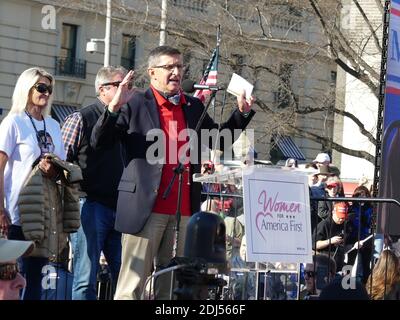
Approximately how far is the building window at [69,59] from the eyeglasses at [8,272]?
3202 cm

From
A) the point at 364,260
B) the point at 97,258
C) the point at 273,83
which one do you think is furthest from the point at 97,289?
the point at 273,83

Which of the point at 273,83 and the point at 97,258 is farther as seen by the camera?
the point at 273,83

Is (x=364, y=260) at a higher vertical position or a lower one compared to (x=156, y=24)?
lower

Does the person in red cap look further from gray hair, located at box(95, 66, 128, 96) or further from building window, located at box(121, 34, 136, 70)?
building window, located at box(121, 34, 136, 70)

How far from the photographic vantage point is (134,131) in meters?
7.84

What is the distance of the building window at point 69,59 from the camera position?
127ft

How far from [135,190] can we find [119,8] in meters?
15.4

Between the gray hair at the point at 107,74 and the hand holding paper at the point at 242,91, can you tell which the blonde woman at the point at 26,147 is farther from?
the hand holding paper at the point at 242,91

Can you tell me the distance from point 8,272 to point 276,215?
212 cm

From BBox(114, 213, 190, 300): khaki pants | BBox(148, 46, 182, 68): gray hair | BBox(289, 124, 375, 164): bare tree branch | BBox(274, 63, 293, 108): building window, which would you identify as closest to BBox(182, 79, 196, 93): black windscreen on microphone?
BBox(148, 46, 182, 68): gray hair

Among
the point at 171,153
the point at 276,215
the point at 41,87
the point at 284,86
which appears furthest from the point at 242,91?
the point at 284,86

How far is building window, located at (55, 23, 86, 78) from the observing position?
127 feet

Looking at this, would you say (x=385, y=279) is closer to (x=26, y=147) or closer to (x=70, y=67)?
(x=26, y=147)

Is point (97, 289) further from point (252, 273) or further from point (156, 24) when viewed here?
point (156, 24)
